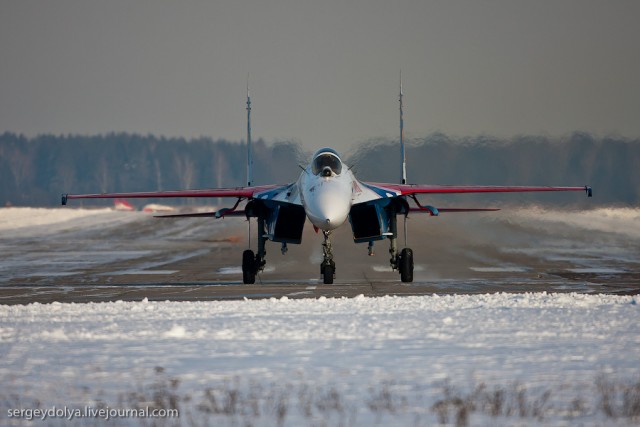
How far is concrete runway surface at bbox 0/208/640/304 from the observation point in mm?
18270

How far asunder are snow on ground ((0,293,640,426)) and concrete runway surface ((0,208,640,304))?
5.27m

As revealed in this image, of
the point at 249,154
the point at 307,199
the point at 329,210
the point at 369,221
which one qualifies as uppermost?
the point at 249,154

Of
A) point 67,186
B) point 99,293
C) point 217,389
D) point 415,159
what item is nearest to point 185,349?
point 217,389

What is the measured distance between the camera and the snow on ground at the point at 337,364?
651 cm

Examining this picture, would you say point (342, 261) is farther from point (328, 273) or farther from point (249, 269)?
point (328, 273)

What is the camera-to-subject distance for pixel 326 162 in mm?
19109

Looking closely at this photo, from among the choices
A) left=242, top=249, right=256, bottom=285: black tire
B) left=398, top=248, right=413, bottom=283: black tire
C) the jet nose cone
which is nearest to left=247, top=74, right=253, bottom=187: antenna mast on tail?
left=242, top=249, right=256, bottom=285: black tire

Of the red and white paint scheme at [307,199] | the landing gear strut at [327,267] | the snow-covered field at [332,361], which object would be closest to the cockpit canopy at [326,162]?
the red and white paint scheme at [307,199]

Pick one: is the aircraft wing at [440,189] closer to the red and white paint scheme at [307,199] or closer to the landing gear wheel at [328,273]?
the red and white paint scheme at [307,199]

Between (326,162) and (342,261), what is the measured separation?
342 inches

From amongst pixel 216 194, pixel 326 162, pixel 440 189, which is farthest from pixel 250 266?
pixel 440 189

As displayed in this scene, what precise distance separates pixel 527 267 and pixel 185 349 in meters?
16.9

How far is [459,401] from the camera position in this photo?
6.66 meters

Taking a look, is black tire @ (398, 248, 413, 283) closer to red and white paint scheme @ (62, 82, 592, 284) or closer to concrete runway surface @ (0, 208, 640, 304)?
red and white paint scheme @ (62, 82, 592, 284)
